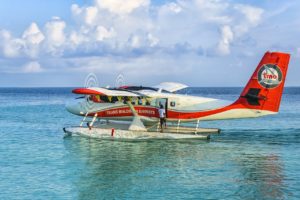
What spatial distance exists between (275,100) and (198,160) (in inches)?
327

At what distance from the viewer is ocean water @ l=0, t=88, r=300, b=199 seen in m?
15.3

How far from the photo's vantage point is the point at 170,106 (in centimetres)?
2825

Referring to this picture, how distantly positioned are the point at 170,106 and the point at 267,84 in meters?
6.66

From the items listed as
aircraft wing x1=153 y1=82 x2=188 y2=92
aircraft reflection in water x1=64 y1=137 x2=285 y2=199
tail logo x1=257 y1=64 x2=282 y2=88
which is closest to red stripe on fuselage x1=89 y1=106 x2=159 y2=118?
aircraft wing x1=153 y1=82 x2=188 y2=92

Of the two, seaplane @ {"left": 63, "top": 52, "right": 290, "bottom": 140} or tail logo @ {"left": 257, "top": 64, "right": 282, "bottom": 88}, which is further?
seaplane @ {"left": 63, "top": 52, "right": 290, "bottom": 140}

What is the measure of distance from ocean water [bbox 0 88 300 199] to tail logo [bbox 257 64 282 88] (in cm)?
383

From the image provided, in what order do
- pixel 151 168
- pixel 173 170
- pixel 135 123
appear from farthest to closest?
pixel 135 123
pixel 151 168
pixel 173 170

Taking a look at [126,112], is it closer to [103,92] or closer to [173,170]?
[103,92]

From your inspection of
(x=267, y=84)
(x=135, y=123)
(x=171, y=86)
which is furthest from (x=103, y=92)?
(x=267, y=84)

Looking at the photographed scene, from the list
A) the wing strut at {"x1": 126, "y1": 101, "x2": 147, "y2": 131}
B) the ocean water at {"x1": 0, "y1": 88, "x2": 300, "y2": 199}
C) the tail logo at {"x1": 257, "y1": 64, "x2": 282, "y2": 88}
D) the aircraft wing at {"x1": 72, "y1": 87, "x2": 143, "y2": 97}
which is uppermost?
the tail logo at {"x1": 257, "y1": 64, "x2": 282, "y2": 88}

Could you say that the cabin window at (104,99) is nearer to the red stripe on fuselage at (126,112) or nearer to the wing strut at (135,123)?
the red stripe on fuselage at (126,112)

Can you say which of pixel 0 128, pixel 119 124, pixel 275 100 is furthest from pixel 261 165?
pixel 0 128

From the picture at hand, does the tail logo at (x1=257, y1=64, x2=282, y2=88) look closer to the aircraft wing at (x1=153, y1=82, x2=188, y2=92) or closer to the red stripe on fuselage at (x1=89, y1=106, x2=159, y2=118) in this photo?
the aircraft wing at (x1=153, y1=82, x2=188, y2=92)

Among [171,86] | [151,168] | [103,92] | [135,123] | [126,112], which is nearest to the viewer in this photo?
[151,168]
